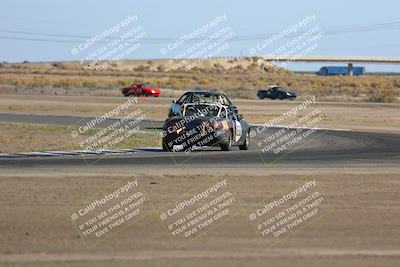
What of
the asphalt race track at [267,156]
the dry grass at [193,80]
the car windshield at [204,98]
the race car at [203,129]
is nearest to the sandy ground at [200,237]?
the asphalt race track at [267,156]

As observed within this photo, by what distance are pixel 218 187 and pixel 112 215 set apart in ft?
10.9

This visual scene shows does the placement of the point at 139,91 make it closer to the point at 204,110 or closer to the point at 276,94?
the point at 276,94

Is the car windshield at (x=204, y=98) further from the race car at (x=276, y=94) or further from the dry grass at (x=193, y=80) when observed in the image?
the race car at (x=276, y=94)

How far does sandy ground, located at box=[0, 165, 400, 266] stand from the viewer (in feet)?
31.6

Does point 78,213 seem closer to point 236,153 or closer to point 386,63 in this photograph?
point 236,153

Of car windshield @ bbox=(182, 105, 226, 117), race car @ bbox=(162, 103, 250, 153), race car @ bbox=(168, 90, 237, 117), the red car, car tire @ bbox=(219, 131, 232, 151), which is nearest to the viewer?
race car @ bbox=(162, 103, 250, 153)

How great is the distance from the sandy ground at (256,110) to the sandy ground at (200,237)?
2525 centimetres

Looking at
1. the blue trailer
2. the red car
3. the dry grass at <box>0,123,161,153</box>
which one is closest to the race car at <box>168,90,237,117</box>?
the dry grass at <box>0,123,161,153</box>

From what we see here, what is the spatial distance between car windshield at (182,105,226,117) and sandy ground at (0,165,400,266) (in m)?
7.44

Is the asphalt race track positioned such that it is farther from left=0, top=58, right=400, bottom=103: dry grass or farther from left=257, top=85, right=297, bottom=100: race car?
left=0, top=58, right=400, bottom=103: dry grass

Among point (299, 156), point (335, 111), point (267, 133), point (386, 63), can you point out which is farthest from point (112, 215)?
point (386, 63)

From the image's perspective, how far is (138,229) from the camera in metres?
11.1

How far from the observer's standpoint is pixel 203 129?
75.1 ft

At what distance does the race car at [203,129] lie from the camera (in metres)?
22.8
